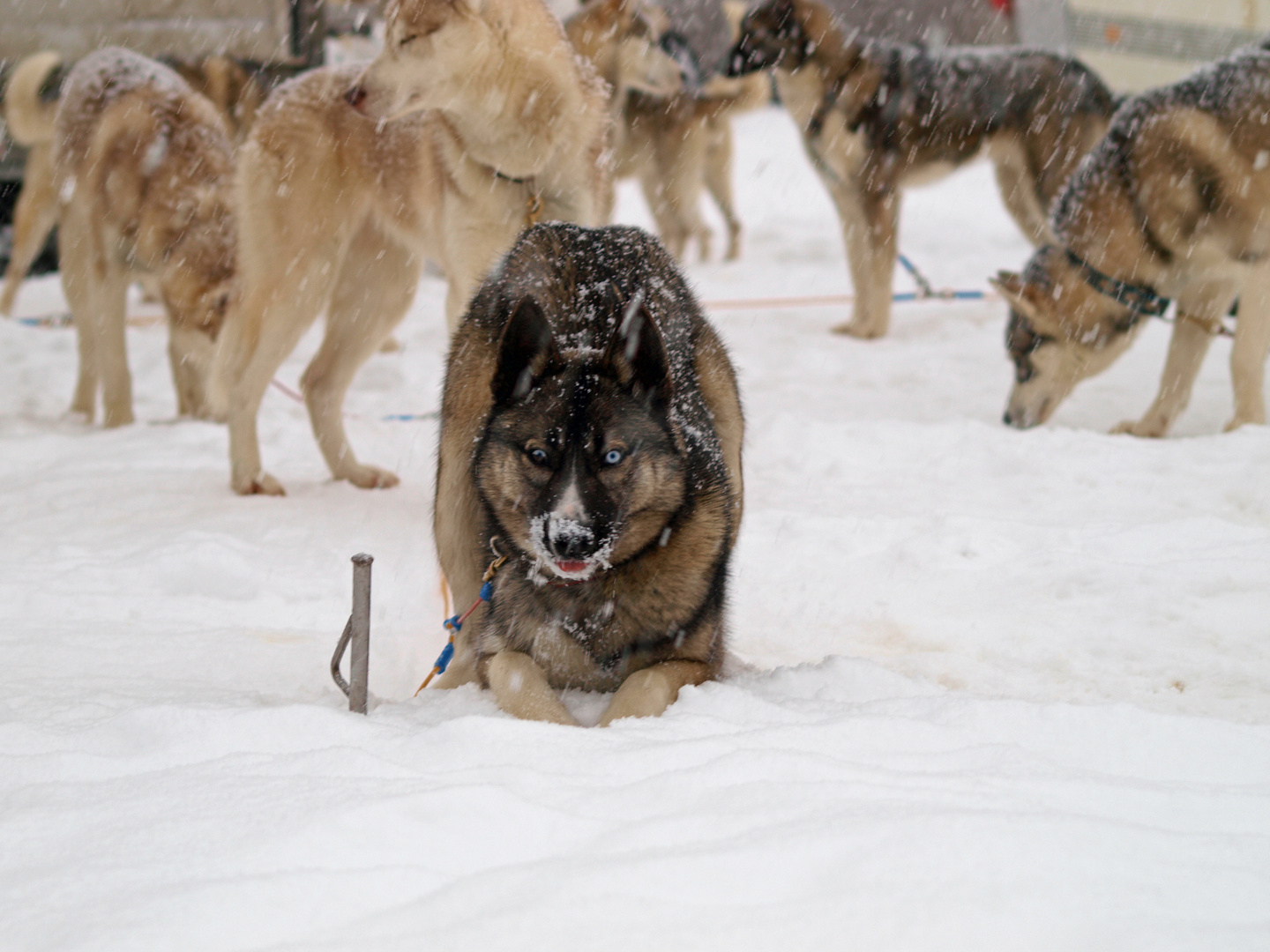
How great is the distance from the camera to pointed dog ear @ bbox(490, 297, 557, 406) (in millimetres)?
2373

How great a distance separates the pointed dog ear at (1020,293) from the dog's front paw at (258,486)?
4.09m

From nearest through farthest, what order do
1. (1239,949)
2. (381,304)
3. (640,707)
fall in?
(1239,949) < (640,707) < (381,304)

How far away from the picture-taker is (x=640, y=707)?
2.35 metres

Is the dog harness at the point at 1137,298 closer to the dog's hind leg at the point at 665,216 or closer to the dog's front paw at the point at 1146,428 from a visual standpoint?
the dog's front paw at the point at 1146,428

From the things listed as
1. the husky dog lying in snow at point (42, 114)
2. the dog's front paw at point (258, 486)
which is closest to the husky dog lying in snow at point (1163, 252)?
the dog's front paw at point (258, 486)

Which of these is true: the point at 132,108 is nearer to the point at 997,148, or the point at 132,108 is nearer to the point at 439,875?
the point at 439,875

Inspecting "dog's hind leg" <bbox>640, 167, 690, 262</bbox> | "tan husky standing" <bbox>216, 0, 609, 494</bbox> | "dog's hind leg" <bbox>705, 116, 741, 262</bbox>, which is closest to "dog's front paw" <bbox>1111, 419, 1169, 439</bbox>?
"tan husky standing" <bbox>216, 0, 609, 494</bbox>

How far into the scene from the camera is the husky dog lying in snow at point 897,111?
8430 mm

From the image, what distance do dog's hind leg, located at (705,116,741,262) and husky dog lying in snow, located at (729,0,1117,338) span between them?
290 cm

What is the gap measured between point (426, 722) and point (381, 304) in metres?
3.23

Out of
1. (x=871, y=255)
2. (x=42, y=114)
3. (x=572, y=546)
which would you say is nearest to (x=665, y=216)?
(x=871, y=255)

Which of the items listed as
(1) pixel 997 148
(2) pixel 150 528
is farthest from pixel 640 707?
(1) pixel 997 148

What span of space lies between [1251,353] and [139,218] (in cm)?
613

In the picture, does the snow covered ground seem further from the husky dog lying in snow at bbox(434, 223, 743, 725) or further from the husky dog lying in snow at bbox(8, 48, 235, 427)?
the husky dog lying in snow at bbox(8, 48, 235, 427)
